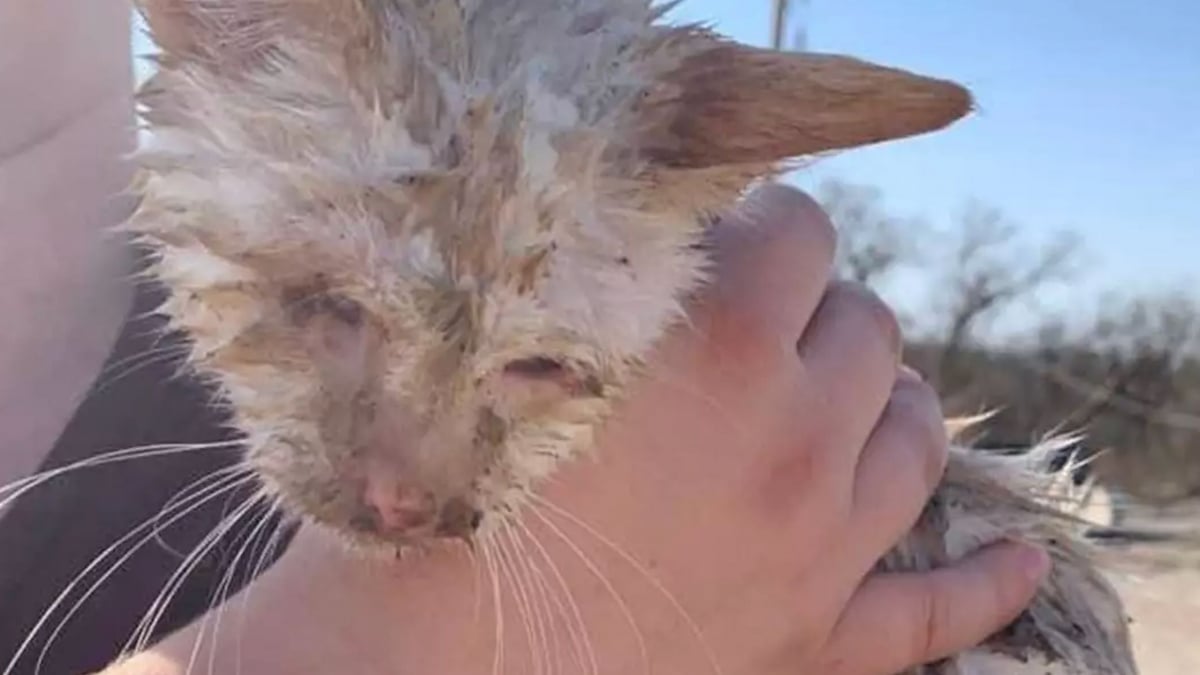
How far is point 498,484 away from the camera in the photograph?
1043 millimetres

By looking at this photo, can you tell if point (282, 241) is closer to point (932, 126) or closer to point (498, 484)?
point (498, 484)

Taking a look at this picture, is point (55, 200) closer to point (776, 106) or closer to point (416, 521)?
point (416, 521)

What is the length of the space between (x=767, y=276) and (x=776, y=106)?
0.54 feet

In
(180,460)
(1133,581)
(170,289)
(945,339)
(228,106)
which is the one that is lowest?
(945,339)

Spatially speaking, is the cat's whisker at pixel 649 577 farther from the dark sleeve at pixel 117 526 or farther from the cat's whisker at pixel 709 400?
the dark sleeve at pixel 117 526

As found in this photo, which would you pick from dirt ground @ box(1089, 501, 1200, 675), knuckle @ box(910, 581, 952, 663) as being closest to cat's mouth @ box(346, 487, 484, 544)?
knuckle @ box(910, 581, 952, 663)

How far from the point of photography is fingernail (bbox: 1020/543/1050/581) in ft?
4.15

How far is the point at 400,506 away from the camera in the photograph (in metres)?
1.00

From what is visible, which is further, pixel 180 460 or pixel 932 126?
pixel 180 460

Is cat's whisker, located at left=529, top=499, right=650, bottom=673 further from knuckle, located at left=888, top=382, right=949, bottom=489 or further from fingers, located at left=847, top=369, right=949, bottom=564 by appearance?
knuckle, located at left=888, top=382, right=949, bottom=489

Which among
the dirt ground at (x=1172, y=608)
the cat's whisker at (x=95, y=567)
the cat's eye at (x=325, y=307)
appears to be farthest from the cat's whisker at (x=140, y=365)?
the dirt ground at (x=1172, y=608)

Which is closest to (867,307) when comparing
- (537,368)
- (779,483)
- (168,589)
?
(779,483)

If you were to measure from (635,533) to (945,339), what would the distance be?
3365mm

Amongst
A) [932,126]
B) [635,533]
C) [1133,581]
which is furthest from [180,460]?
[1133,581]
